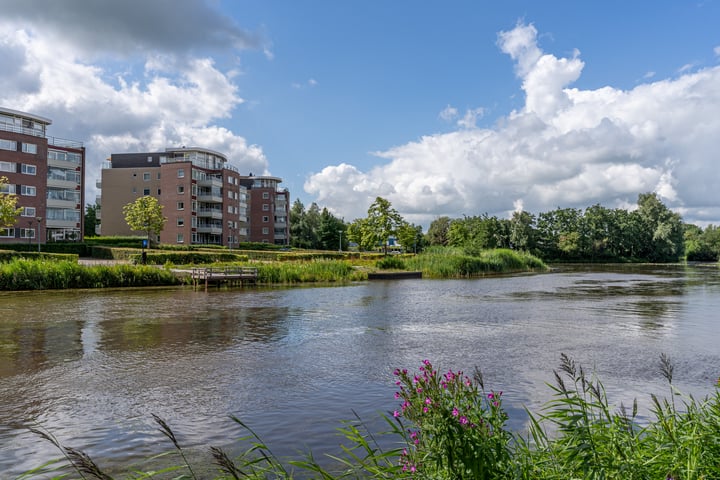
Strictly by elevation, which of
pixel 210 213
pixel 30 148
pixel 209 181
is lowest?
pixel 210 213

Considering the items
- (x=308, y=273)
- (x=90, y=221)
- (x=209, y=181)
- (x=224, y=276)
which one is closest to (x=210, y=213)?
(x=209, y=181)

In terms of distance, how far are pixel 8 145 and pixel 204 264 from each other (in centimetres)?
3711

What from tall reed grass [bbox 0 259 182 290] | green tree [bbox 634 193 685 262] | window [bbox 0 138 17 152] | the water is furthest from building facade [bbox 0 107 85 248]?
green tree [bbox 634 193 685 262]

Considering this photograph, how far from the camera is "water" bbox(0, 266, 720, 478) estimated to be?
6.93m

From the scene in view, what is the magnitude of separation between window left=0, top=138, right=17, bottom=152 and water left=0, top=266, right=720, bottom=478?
46027mm

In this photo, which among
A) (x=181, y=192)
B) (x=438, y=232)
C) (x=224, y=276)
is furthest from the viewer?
(x=438, y=232)

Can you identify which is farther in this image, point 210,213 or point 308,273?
point 210,213

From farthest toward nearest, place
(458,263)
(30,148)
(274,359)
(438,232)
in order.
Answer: (438,232), (30,148), (458,263), (274,359)

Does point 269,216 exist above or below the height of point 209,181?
below

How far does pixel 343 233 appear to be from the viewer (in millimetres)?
106562

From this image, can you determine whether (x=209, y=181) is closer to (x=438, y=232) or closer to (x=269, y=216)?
(x=269, y=216)

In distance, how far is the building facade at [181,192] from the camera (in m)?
76.8

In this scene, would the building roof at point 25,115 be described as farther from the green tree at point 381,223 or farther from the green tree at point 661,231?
the green tree at point 661,231

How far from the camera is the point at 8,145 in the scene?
59.2 metres
